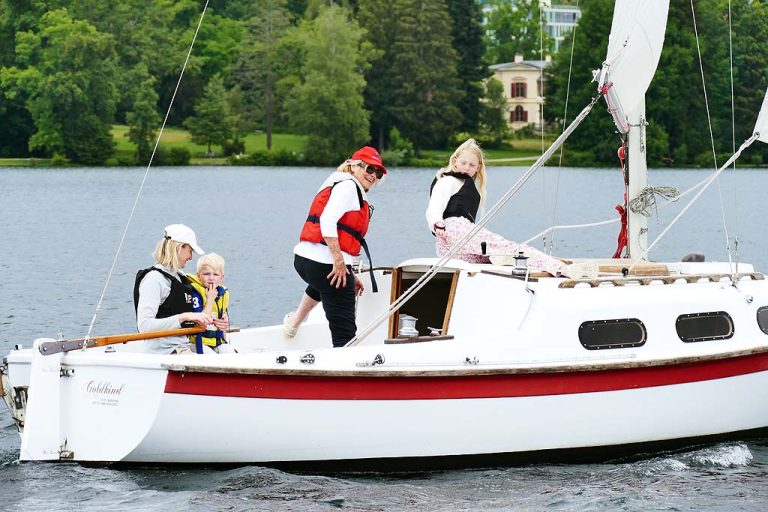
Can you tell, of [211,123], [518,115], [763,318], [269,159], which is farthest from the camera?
[518,115]

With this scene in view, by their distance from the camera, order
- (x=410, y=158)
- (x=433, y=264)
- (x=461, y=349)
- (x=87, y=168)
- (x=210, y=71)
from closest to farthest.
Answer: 1. (x=461, y=349)
2. (x=433, y=264)
3. (x=87, y=168)
4. (x=410, y=158)
5. (x=210, y=71)

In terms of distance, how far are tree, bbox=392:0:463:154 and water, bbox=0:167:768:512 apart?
16.5m

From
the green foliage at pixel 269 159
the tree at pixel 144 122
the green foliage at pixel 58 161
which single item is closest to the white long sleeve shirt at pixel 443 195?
the green foliage at pixel 269 159

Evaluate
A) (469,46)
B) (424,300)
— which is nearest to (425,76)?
(469,46)

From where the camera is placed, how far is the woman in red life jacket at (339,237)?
11.1 m

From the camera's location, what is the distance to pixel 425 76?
103m

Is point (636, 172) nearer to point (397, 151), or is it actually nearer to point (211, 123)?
point (397, 151)

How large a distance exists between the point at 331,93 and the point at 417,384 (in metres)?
88.1

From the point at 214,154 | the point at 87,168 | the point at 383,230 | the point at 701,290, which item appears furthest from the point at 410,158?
the point at 701,290

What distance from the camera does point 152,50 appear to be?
340ft

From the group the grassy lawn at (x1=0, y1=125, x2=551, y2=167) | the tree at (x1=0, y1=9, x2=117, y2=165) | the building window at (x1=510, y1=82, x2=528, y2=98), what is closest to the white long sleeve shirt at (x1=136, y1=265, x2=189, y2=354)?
the grassy lawn at (x1=0, y1=125, x2=551, y2=167)

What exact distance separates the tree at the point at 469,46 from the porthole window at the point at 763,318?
313 ft

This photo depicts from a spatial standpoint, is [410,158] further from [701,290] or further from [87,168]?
[701,290]

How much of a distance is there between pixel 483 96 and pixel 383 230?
67.7 m
